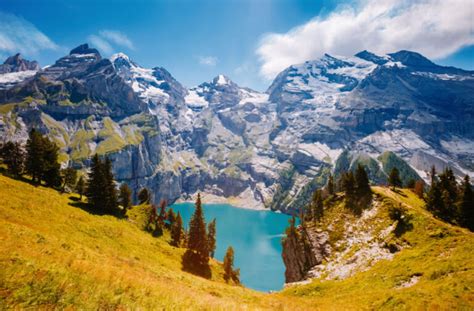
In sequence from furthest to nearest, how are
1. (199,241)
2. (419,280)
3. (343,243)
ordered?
(199,241), (343,243), (419,280)

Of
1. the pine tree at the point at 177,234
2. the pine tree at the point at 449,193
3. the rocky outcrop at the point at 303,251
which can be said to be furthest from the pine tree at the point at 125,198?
the pine tree at the point at 449,193

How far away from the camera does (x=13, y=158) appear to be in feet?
212

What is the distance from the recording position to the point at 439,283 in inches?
835

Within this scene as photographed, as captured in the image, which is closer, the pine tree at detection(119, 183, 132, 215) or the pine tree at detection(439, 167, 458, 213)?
the pine tree at detection(439, 167, 458, 213)

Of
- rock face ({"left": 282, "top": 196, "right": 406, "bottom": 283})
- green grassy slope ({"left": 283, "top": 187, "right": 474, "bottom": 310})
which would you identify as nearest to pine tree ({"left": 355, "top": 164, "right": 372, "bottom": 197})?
rock face ({"left": 282, "top": 196, "right": 406, "bottom": 283})

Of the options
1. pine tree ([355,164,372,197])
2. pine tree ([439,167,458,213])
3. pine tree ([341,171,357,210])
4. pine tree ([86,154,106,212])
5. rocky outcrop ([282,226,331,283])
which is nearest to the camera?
pine tree ([439,167,458,213])

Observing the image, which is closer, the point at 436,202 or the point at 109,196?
the point at 436,202

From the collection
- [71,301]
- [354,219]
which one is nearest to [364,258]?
[354,219]

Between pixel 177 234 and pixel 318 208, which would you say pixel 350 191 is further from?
pixel 177 234

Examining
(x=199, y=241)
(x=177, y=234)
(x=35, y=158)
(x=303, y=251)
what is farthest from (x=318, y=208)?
(x=35, y=158)

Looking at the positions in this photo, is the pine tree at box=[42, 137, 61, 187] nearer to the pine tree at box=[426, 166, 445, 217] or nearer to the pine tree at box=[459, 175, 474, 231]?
the pine tree at box=[426, 166, 445, 217]

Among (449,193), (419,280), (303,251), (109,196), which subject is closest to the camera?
(419,280)

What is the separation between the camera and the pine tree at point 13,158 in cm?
6438

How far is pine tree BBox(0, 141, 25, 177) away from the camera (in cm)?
6438
